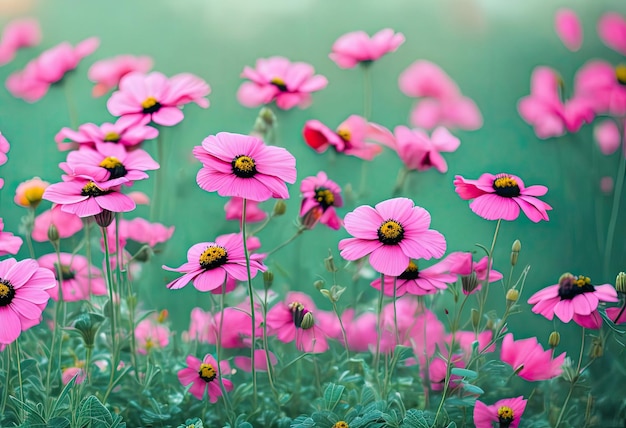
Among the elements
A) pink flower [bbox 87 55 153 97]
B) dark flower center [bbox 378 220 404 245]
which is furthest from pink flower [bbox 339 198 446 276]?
pink flower [bbox 87 55 153 97]

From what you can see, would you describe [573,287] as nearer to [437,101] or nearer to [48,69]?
[437,101]

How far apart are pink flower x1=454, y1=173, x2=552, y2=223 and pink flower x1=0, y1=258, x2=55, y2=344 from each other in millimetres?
345

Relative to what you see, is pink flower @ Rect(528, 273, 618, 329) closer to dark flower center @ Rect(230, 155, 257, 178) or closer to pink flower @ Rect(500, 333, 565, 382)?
pink flower @ Rect(500, 333, 565, 382)

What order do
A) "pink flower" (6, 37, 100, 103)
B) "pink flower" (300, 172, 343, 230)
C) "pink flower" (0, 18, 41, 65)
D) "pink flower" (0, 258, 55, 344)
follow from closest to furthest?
"pink flower" (0, 258, 55, 344) < "pink flower" (300, 172, 343, 230) < "pink flower" (6, 37, 100, 103) < "pink flower" (0, 18, 41, 65)

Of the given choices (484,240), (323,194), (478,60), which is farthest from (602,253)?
(323,194)

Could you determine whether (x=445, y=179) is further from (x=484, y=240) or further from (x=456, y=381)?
(x=456, y=381)

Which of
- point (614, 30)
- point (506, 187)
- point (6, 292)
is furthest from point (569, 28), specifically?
point (6, 292)

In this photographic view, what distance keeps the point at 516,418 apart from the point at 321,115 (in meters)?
0.47

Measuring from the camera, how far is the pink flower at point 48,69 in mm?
835

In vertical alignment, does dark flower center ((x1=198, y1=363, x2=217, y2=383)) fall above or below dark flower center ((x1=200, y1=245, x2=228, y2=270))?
below

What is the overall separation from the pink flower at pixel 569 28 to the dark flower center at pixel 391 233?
0.52 meters

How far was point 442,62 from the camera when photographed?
3.27 feet

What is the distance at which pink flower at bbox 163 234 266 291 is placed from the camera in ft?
1.93

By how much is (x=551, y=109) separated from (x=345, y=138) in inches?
12.5
